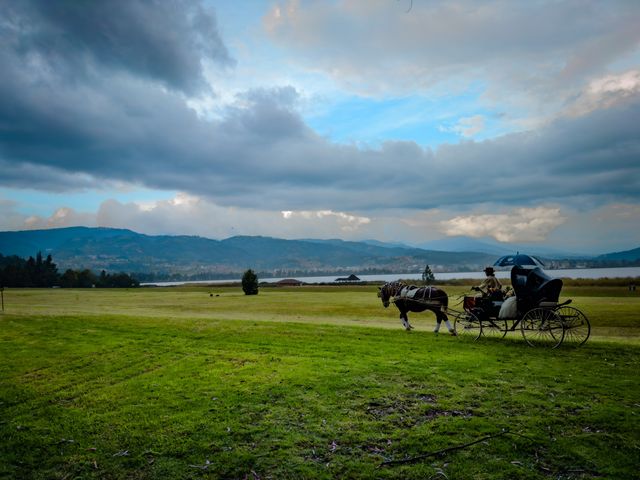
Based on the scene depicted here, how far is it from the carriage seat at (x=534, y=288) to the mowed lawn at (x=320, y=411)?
191cm

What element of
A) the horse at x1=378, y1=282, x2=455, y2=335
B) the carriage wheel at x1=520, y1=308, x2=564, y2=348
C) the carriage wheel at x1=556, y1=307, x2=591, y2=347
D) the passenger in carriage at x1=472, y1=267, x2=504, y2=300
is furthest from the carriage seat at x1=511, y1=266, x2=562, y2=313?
the horse at x1=378, y1=282, x2=455, y2=335

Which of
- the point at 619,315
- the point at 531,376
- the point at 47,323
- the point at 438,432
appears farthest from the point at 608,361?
the point at 47,323

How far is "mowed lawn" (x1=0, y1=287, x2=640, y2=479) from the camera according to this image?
706 centimetres

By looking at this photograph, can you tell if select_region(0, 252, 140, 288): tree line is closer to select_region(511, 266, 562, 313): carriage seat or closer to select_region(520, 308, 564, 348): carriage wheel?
select_region(511, 266, 562, 313): carriage seat

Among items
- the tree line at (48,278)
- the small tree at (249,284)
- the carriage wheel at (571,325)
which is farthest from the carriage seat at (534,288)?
the tree line at (48,278)

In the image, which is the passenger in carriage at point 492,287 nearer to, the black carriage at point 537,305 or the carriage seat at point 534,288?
the black carriage at point 537,305

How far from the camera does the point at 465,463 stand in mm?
6871

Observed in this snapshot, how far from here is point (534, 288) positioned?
53.7 ft

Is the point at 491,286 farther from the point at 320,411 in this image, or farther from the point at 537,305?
the point at 320,411

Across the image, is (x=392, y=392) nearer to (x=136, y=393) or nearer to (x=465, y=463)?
(x=465, y=463)

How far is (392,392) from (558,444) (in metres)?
4.00

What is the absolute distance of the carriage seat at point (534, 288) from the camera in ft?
53.0

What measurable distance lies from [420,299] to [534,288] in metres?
6.41

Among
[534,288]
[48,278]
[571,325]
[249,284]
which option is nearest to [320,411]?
[534,288]
